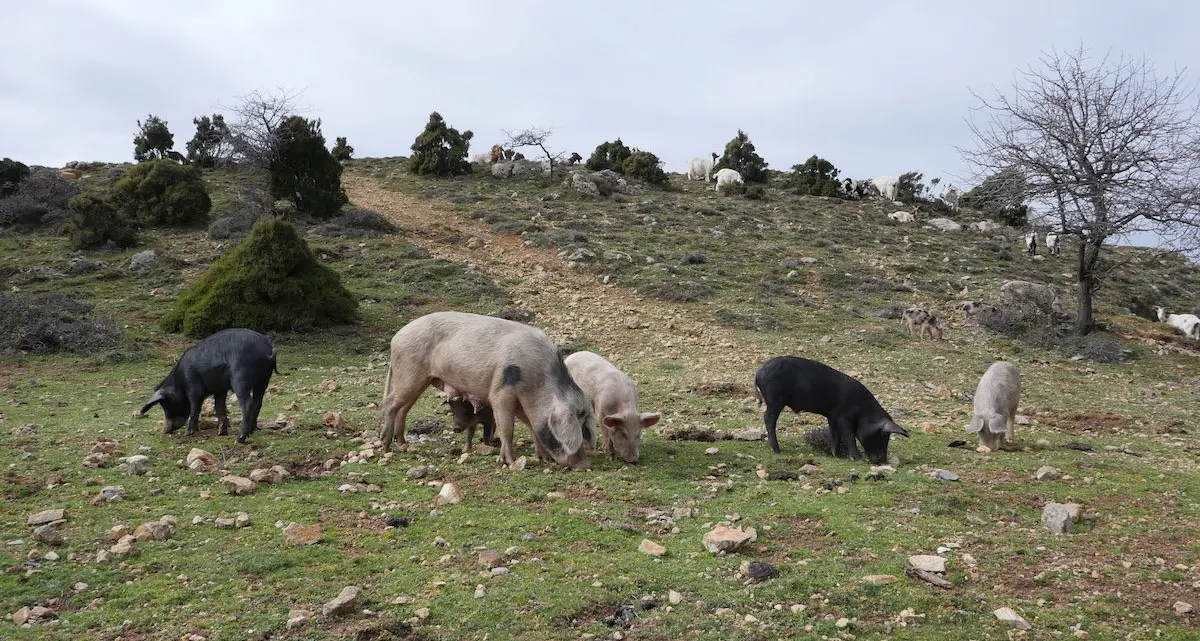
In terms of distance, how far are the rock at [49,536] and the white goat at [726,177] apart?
41.8m

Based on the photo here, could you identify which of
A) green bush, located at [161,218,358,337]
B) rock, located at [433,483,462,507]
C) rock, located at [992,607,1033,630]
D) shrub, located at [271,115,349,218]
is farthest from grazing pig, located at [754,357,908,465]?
shrub, located at [271,115,349,218]

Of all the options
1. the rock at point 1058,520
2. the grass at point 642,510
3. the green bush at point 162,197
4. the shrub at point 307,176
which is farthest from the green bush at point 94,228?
the rock at point 1058,520

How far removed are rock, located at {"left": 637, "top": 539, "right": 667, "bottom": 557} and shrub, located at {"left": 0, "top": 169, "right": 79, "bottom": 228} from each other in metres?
31.0

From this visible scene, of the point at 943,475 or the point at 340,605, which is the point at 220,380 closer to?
the point at 340,605

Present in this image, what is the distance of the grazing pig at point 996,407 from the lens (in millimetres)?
9977

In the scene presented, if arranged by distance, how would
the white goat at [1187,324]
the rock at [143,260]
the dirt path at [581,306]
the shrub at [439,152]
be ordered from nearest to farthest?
the dirt path at [581,306] < the white goat at [1187,324] < the rock at [143,260] < the shrub at [439,152]

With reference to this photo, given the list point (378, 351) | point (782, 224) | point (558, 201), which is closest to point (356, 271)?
point (378, 351)

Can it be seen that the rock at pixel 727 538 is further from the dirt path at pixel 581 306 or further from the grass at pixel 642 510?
the dirt path at pixel 581 306

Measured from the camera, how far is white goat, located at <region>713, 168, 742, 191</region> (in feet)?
150

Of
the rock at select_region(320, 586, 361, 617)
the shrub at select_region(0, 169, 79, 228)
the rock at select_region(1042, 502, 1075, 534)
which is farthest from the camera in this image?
the shrub at select_region(0, 169, 79, 228)

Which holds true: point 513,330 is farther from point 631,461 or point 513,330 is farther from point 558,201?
point 558,201

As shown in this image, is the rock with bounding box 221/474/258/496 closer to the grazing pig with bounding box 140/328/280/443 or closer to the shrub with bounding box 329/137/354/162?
the grazing pig with bounding box 140/328/280/443

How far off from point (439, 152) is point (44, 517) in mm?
40436

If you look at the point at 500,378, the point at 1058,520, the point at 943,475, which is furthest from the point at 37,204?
the point at 1058,520
